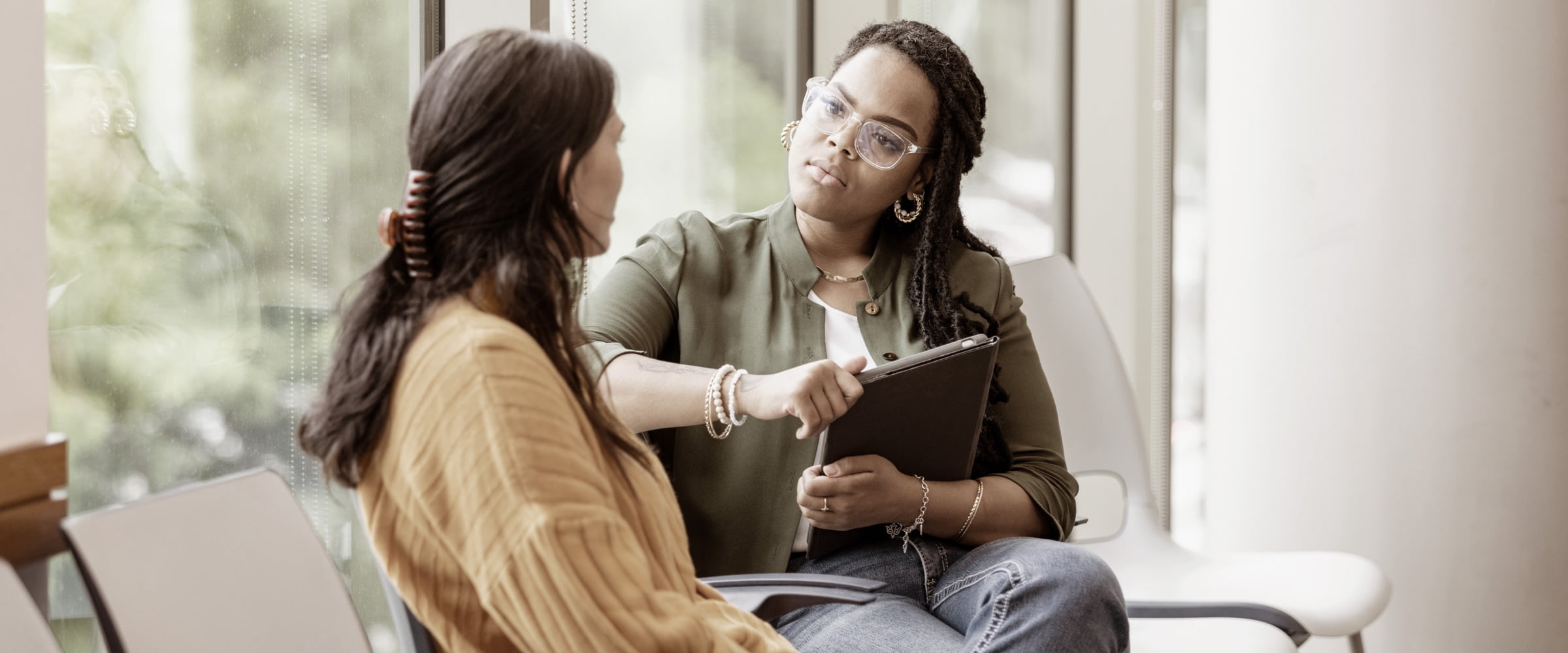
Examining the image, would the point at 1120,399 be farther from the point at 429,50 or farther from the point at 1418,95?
the point at 429,50

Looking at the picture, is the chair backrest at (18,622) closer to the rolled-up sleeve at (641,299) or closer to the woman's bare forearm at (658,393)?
the woman's bare forearm at (658,393)

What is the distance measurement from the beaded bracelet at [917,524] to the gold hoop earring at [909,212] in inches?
17.3

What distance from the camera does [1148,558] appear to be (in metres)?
2.22

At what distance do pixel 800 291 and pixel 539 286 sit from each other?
824 mm

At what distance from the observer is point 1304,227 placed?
101 inches

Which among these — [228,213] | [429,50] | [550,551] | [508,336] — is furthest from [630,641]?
[429,50]

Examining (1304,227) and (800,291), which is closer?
(800,291)

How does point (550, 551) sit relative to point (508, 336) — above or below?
below

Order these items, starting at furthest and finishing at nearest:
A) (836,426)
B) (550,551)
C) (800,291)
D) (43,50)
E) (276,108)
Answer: (800,291), (276,108), (836,426), (43,50), (550,551)

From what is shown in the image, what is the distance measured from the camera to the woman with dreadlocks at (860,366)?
56.7 inches

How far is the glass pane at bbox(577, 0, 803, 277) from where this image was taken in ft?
7.59

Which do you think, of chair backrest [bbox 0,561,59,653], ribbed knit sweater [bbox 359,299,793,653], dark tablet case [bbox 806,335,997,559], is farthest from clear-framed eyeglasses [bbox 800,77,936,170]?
chair backrest [bbox 0,561,59,653]

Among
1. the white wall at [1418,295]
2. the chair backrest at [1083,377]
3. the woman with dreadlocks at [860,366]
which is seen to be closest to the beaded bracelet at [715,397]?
the woman with dreadlocks at [860,366]

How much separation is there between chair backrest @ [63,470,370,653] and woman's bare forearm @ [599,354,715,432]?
45 cm
